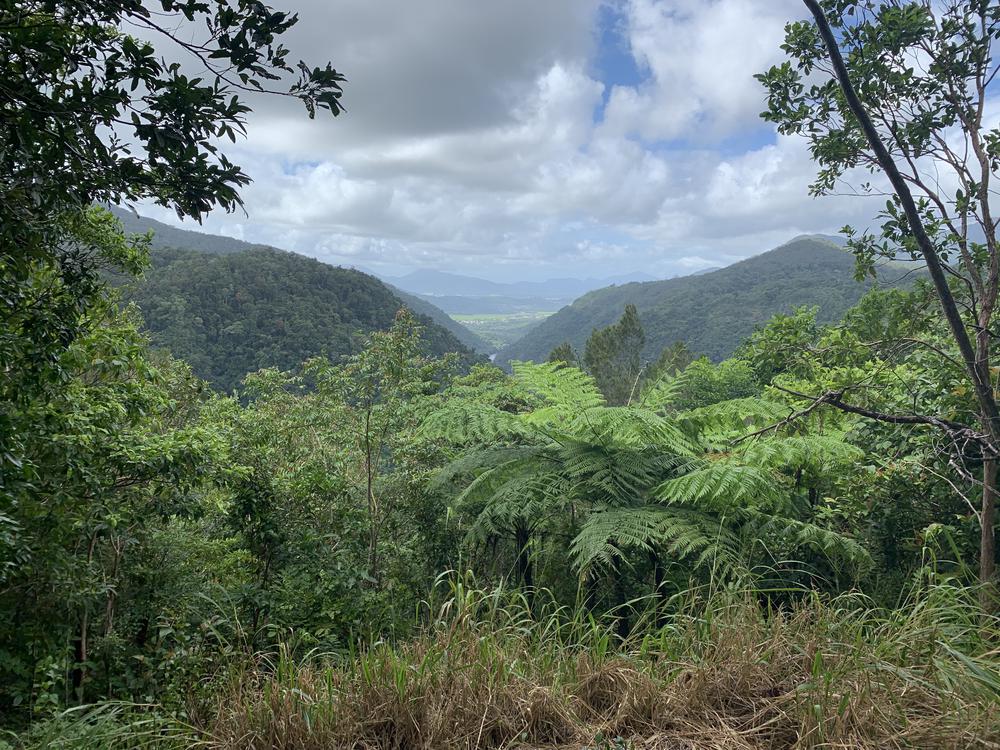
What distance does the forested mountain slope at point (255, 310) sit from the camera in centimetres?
3909

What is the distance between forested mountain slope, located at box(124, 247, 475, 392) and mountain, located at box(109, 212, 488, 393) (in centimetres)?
8

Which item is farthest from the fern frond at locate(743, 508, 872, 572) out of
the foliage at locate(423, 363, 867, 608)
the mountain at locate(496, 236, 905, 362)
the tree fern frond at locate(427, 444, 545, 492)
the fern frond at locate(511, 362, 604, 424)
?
the mountain at locate(496, 236, 905, 362)

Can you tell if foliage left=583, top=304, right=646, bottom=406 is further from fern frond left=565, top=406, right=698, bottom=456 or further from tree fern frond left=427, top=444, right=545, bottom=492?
fern frond left=565, top=406, right=698, bottom=456

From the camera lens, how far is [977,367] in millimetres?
2104

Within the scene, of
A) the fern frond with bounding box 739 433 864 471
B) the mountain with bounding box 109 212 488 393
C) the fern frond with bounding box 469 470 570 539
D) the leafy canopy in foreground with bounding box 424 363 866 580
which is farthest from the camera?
the mountain with bounding box 109 212 488 393

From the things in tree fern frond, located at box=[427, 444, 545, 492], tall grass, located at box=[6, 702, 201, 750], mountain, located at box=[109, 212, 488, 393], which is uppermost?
mountain, located at box=[109, 212, 488, 393]

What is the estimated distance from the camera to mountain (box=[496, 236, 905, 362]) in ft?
256

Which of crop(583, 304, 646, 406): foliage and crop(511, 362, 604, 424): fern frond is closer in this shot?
crop(511, 362, 604, 424): fern frond

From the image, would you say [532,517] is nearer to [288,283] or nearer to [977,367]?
[977,367]

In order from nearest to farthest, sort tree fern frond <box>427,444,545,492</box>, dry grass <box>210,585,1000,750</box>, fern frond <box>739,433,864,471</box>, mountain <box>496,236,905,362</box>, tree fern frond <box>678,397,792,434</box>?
dry grass <box>210,585,1000,750</box> → fern frond <box>739,433,864,471</box> → tree fern frond <box>678,397,792,434</box> → tree fern frond <box>427,444,545,492</box> → mountain <box>496,236,905,362</box>

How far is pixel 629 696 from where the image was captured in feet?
5.99

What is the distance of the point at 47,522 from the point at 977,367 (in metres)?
4.41

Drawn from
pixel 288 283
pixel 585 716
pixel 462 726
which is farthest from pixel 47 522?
pixel 288 283

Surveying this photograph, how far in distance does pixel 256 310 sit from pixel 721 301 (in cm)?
7761
